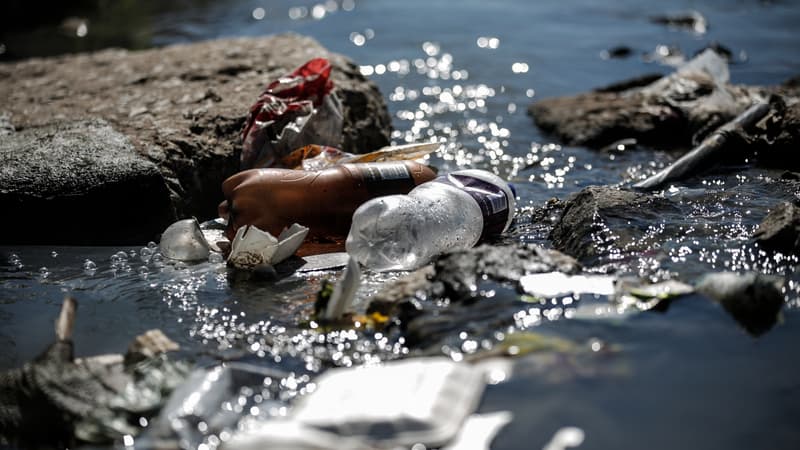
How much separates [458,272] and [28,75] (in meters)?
5.04

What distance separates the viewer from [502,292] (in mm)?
3195

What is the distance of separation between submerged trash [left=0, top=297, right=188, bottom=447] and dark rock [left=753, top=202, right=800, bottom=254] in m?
2.21

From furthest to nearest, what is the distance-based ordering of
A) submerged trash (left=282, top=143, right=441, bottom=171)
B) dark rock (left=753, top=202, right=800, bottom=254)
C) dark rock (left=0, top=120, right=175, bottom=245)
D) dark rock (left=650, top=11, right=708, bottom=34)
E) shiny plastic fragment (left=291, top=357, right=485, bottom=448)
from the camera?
dark rock (left=650, top=11, right=708, bottom=34)
submerged trash (left=282, top=143, right=441, bottom=171)
dark rock (left=0, top=120, right=175, bottom=245)
dark rock (left=753, top=202, right=800, bottom=254)
shiny plastic fragment (left=291, top=357, right=485, bottom=448)

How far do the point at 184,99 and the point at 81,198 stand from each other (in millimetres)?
1464

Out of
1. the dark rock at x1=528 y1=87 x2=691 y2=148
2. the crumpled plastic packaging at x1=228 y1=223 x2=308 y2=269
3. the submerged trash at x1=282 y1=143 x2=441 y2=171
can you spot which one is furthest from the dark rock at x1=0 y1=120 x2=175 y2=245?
the dark rock at x1=528 y1=87 x2=691 y2=148

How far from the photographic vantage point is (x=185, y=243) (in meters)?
4.11

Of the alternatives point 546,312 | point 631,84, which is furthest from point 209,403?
point 631,84

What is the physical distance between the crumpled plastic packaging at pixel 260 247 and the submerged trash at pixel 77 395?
100cm

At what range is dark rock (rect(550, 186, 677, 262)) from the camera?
3688mm

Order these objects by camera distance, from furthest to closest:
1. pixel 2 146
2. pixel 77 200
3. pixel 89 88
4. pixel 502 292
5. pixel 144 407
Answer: pixel 89 88 → pixel 2 146 → pixel 77 200 → pixel 502 292 → pixel 144 407

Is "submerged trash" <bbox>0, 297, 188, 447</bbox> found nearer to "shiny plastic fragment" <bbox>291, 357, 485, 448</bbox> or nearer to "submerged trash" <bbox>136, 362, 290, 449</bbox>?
"submerged trash" <bbox>136, 362, 290, 449</bbox>

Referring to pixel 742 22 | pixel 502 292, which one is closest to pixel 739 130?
pixel 502 292

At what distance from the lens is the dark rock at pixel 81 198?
14.4ft

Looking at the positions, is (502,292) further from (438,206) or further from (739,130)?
(739,130)
